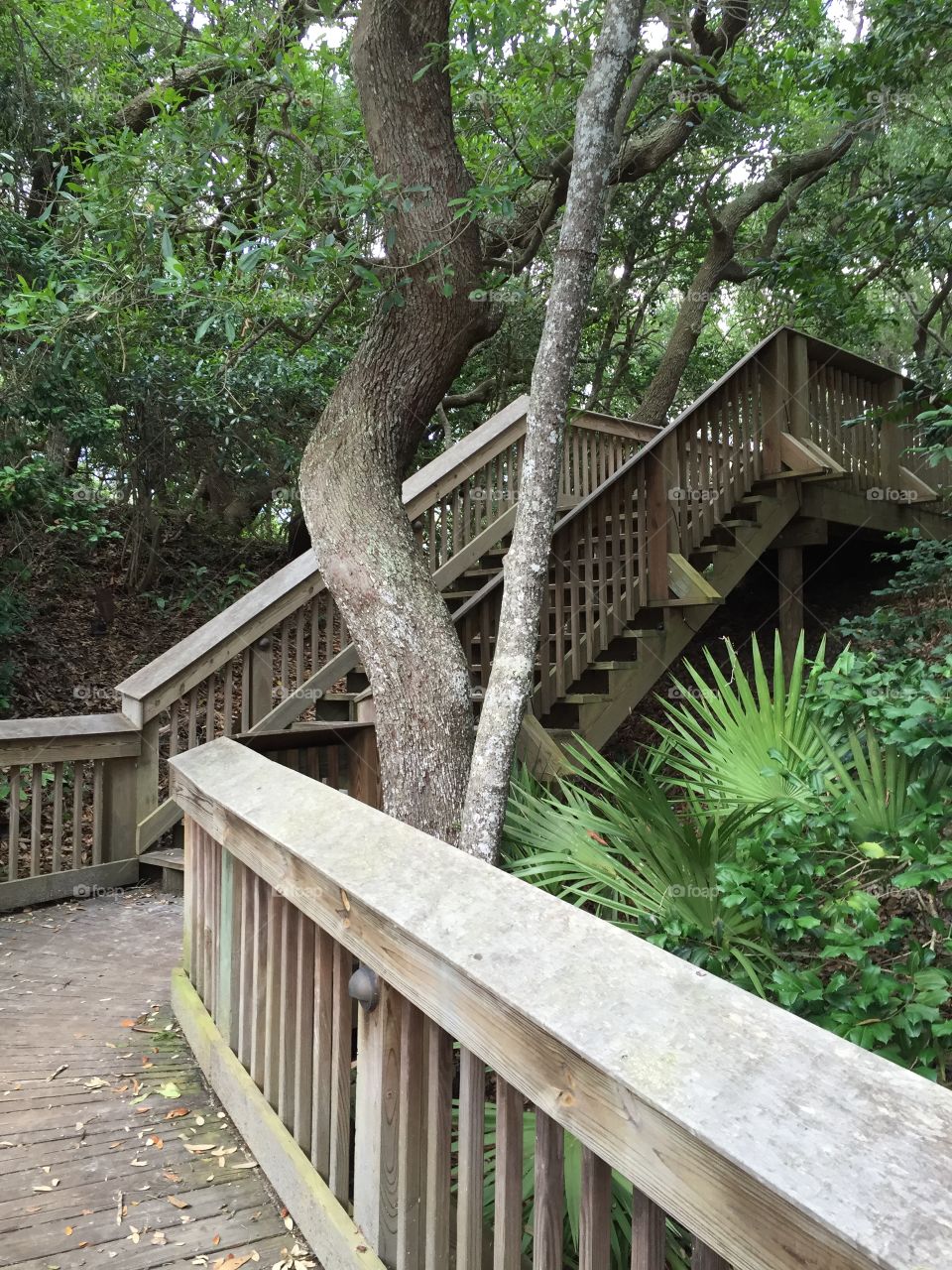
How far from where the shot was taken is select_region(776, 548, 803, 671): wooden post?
8164 millimetres

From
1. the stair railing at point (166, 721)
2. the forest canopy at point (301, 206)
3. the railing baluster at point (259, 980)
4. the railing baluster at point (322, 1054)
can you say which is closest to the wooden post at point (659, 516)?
the stair railing at point (166, 721)

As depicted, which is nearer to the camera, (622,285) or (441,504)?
(441,504)

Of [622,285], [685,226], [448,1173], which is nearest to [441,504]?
[448,1173]

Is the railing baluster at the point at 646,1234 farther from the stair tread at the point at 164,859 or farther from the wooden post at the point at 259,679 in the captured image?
the wooden post at the point at 259,679

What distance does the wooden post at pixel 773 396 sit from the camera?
729cm

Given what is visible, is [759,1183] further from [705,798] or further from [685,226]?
[685,226]

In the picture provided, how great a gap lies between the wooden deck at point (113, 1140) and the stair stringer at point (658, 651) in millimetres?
3060

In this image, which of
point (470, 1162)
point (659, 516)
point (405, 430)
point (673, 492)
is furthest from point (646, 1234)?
point (673, 492)

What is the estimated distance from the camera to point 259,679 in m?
5.94

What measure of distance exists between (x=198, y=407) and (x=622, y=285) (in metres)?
6.96

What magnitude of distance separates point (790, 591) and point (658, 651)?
9.16 ft

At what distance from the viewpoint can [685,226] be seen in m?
12.6

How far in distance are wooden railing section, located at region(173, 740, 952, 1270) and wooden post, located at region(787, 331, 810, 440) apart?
621 centimetres

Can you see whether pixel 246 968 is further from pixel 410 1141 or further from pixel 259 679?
pixel 259 679
